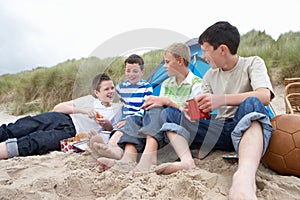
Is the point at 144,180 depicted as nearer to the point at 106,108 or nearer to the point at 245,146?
the point at 245,146

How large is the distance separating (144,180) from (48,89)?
5.15m

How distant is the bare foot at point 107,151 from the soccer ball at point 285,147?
67 cm

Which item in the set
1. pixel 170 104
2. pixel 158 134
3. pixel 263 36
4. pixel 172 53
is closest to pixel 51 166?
pixel 158 134

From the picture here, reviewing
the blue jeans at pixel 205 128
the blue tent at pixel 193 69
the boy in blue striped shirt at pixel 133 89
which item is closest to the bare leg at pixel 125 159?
the blue jeans at pixel 205 128

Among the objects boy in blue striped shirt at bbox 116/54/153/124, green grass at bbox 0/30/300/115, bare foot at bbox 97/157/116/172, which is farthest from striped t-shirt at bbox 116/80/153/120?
green grass at bbox 0/30/300/115

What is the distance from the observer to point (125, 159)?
1384 millimetres

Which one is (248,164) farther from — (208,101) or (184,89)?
(184,89)

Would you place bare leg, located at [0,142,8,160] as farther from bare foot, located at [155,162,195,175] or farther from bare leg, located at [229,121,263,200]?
bare leg, located at [229,121,263,200]

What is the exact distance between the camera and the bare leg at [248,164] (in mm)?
970

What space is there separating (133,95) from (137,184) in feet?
3.47

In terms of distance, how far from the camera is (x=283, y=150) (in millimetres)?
1249

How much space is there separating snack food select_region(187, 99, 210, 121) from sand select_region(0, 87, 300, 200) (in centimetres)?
22

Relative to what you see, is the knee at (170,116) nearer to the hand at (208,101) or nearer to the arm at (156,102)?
the arm at (156,102)

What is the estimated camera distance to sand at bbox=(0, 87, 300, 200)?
3.44 feet
